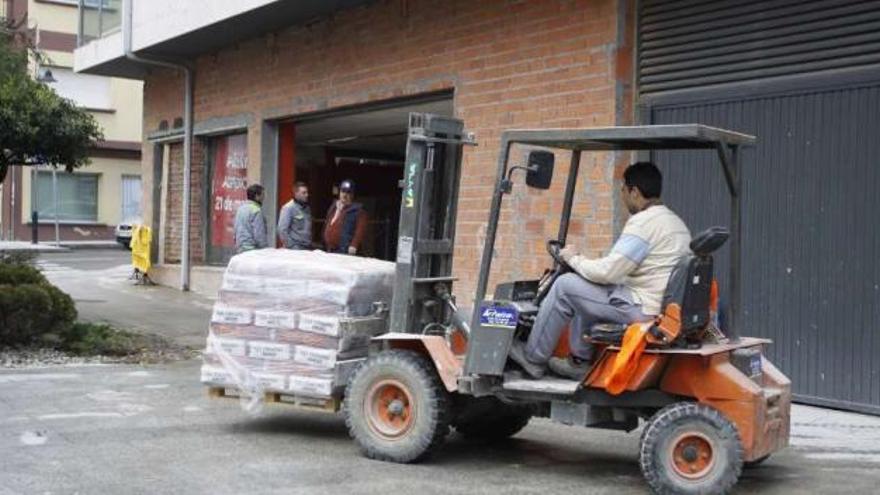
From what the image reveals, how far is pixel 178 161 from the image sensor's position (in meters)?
19.8

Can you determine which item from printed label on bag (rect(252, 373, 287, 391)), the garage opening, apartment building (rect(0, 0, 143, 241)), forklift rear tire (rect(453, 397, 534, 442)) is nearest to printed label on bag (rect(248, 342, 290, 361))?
printed label on bag (rect(252, 373, 287, 391))

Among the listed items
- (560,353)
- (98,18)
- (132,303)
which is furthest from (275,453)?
(98,18)

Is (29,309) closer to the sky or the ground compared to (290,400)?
closer to the sky

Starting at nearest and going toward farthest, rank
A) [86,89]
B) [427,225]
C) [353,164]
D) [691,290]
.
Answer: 1. [691,290]
2. [427,225]
3. [353,164]
4. [86,89]

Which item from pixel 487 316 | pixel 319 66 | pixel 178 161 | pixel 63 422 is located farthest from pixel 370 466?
pixel 178 161

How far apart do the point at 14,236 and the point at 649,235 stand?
35.2 meters

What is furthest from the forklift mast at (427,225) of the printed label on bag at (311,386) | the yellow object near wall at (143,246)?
the yellow object near wall at (143,246)

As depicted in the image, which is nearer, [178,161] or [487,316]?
[487,316]

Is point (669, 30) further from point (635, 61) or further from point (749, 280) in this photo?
point (749, 280)

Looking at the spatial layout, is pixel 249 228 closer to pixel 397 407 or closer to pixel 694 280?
pixel 397 407

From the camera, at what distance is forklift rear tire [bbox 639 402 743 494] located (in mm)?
5855

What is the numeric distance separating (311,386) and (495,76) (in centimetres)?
559

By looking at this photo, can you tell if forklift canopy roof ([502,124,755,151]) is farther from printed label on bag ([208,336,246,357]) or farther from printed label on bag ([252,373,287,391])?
printed label on bag ([208,336,246,357])

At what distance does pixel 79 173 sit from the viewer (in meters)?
39.3
